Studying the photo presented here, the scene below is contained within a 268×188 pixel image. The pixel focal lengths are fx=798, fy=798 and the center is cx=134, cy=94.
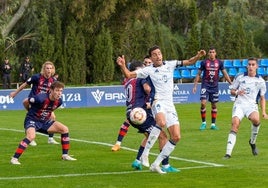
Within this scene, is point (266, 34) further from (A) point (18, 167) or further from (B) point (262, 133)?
(A) point (18, 167)

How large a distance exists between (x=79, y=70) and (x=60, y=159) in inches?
1511

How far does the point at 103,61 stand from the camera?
5597cm

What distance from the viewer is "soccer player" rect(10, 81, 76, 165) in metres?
16.1

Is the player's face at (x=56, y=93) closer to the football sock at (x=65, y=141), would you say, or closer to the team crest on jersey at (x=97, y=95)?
the football sock at (x=65, y=141)

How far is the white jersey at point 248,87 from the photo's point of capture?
56.6 feet

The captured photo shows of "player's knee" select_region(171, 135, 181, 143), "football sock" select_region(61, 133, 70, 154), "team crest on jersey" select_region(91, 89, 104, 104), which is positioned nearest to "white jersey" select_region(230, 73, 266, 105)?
"player's knee" select_region(171, 135, 181, 143)

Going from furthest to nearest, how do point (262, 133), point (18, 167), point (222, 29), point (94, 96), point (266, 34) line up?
point (266, 34), point (222, 29), point (94, 96), point (262, 133), point (18, 167)

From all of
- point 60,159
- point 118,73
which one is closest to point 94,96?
point 118,73

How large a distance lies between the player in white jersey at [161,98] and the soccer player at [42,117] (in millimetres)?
2136

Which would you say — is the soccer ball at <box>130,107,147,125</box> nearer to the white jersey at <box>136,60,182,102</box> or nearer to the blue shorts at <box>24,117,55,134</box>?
the white jersey at <box>136,60,182,102</box>

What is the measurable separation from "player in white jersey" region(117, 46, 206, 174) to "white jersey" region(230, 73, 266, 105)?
2.67 m

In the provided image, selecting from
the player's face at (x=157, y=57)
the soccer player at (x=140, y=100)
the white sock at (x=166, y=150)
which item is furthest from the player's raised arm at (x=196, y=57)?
the white sock at (x=166, y=150)

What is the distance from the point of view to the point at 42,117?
53.7 feet

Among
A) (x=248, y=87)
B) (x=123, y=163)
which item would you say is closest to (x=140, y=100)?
(x=123, y=163)
